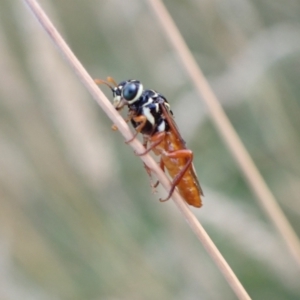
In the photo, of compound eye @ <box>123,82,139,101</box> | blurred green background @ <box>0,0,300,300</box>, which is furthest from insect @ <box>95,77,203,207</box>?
blurred green background @ <box>0,0,300,300</box>

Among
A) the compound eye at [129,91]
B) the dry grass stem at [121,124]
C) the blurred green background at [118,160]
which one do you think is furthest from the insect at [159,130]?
the blurred green background at [118,160]

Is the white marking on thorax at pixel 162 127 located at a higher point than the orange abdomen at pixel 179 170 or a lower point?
higher

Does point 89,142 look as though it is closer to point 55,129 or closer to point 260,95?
point 55,129

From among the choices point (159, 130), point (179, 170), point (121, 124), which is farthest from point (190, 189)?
point (121, 124)

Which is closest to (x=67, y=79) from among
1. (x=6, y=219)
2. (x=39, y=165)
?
(x=39, y=165)

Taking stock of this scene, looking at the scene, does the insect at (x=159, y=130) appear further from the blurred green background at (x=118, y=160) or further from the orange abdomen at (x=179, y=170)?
the blurred green background at (x=118, y=160)

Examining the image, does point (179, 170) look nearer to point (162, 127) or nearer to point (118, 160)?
point (162, 127)
